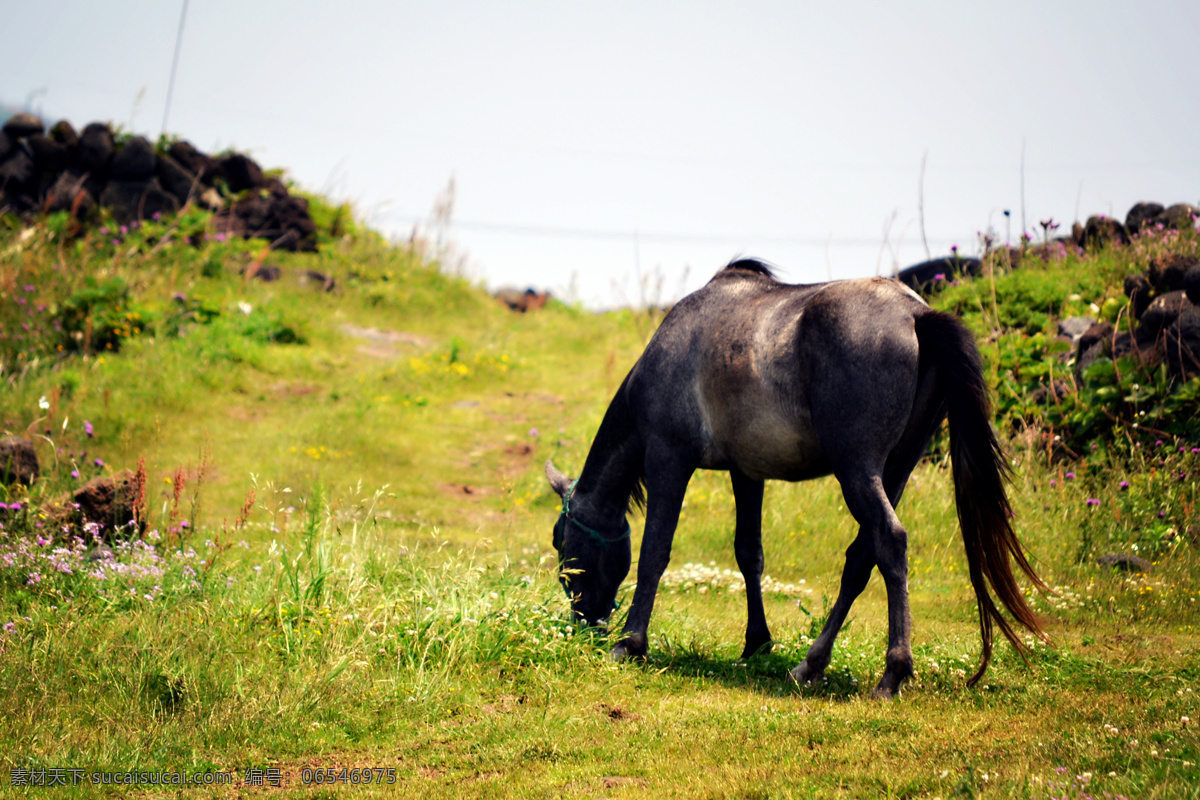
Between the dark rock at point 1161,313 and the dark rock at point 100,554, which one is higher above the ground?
the dark rock at point 1161,313

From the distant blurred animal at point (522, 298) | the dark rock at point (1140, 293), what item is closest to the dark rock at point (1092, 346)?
the dark rock at point (1140, 293)

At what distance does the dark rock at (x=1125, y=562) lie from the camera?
696 cm

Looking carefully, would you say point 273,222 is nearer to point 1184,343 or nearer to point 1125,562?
point 1184,343

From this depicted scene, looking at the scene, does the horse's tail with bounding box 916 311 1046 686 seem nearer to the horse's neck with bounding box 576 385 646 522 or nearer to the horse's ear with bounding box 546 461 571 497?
the horse's neck with bounding box 576 385 646 522

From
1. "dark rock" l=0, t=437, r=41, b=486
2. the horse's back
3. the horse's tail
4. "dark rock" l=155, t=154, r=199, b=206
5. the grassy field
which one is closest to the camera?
the grassy field

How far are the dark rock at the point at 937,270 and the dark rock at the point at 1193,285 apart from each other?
4.19 metres

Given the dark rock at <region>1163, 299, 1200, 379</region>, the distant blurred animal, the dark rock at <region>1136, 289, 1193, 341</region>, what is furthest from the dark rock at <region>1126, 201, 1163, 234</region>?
the distant blurred animal

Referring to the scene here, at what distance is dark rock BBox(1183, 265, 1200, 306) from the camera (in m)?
8.42

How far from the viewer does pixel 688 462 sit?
17.6 feet

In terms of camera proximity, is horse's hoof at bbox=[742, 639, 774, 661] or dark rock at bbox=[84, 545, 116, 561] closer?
horse's hoof at bbox=[742, 639, 774, 661]

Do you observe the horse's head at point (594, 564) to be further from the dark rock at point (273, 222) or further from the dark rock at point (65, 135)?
the dark rock at point (65, 135)

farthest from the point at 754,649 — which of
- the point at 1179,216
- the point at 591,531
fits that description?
the point at 1179,216

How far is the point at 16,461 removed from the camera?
714 centimetres

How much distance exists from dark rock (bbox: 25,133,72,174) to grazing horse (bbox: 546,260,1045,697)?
17378 millimetres
